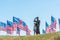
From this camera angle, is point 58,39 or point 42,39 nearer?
point 58,39

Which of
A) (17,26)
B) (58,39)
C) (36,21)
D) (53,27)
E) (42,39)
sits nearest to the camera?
(58,39)

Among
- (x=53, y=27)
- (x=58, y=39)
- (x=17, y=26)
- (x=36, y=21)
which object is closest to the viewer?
(x=58, y=39)

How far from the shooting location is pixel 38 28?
2791cm

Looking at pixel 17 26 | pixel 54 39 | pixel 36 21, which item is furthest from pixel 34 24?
pixel 17 26

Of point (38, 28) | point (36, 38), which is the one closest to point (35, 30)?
point (38, 28)

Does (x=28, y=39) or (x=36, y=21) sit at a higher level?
(x=36, y=21)

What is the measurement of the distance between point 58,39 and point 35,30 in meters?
12.4

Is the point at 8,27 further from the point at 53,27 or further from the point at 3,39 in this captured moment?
the point at 3,39

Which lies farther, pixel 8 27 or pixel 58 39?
pixel 8 27

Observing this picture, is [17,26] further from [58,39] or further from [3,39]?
[58,39]

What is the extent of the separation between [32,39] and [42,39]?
105 centimetres

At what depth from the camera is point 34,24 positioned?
27922 millimetres

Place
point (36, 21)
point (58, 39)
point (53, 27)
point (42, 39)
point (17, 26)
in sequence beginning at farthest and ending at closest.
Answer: point (53, 27), point (17, 26), point (36, 21), point (42, 39), point (58, 39)

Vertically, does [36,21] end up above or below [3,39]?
above
